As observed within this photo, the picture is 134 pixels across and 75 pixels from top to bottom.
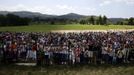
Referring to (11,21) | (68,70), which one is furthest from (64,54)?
(11,21)

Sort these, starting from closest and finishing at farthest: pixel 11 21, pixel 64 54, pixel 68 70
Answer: pixel 68 70 < pixel 64 54 < pixel 11 21

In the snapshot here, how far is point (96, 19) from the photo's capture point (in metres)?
170

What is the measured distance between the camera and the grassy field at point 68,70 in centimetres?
2277

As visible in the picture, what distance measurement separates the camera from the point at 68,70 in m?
23.7

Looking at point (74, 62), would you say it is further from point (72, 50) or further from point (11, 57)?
point (11, 57)

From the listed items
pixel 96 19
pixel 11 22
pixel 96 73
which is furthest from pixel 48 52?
pixel 96 19

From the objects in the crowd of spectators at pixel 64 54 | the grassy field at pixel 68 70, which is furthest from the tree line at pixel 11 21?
the grassy field at pixel 68 70

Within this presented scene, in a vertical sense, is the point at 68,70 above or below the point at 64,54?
below

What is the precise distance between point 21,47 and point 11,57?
3.98 feet

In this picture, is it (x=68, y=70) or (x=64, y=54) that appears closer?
(x=68, y=70)

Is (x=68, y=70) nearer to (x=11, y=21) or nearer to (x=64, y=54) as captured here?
(x=64, y=54)

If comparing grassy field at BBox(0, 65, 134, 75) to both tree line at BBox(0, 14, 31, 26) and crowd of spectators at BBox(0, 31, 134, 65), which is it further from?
tree line at BBox(0, 14, 31, 26)

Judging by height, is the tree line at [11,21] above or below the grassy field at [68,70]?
below

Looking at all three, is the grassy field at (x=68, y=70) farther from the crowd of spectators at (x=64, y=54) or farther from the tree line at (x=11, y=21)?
the tree line at (x=11, y=21)
